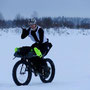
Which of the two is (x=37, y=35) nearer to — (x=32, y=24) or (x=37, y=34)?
(x=37, y=34)

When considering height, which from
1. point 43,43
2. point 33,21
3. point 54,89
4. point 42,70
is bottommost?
point 54,89

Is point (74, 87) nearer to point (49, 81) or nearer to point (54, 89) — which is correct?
point (54, 89)

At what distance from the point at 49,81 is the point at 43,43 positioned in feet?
3.47

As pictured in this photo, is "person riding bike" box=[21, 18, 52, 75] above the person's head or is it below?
below

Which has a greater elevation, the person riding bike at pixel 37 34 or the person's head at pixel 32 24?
the person's head at pixel 32 24

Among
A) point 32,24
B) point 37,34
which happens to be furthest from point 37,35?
point 32,24

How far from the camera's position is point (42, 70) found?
775cm

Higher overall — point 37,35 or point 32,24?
point 32,24

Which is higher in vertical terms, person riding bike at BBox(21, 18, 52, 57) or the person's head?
the person's head

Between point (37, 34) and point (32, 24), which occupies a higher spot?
point (32, 24)

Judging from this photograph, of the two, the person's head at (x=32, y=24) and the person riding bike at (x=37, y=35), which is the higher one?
the person's head at (x=32, y=24)

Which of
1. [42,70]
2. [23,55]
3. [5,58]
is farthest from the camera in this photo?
[5,58]

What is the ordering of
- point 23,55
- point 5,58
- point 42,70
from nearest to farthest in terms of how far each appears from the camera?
point 23,55 → point 42,70 → point 5,58

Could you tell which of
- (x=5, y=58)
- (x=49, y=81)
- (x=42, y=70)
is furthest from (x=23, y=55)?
(x=5, y=58)
